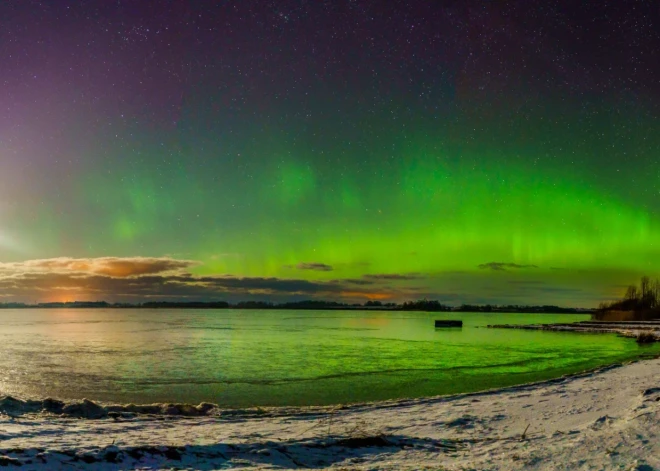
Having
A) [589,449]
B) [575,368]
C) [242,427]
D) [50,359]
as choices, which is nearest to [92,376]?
[50,359]

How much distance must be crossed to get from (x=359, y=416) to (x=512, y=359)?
28.1 m

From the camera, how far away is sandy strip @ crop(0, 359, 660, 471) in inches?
410

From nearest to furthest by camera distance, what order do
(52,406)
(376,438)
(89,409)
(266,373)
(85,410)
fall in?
1. (376,438)
2. (85,410)
3. (89,409)
4. (52,406)
5. (266,373)

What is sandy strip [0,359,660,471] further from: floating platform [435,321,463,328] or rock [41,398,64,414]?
floating platform [435,321,463,328]

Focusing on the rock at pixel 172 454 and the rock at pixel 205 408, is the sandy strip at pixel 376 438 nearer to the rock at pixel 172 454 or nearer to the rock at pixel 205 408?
the rock at pixel 172 454

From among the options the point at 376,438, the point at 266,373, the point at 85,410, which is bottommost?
the point at 266,373

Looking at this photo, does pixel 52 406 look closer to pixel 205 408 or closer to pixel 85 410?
pixel 85 410

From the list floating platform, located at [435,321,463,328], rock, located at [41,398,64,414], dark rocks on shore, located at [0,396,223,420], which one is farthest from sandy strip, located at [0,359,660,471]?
floating platform, located at [435,321,463,328]

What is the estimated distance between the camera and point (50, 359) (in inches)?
1603

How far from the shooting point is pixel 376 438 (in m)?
12.7

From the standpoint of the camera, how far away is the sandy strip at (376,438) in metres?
10.4

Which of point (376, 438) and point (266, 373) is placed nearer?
point (376, 438)

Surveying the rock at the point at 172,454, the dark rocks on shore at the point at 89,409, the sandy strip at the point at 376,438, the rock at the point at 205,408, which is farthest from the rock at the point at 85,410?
the rock at the point at 172,454

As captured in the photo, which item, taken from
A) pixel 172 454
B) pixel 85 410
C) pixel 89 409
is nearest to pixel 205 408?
pixel 89 409
